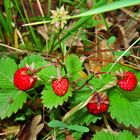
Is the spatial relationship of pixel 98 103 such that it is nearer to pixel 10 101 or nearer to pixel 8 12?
pixel 10 101

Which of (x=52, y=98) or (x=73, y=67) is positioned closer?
(x=52, y=98)

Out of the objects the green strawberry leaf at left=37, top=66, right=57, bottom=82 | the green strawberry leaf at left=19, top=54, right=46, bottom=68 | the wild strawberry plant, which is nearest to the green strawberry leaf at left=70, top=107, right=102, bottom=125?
the wild strawberry plant

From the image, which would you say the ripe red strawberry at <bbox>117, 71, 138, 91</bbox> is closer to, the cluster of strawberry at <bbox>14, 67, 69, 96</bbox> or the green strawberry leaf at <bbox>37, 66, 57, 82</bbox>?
the cluster of strawberry at <bbox>14, 67, 69, 96</bbox>

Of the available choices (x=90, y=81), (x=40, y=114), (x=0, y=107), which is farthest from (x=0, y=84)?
(x=90, y=81)

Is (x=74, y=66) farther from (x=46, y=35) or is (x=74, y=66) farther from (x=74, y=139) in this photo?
(x=46, y=35)

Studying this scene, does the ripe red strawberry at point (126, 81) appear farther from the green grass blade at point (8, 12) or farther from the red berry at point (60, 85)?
the green grass blade at point (8, 12)

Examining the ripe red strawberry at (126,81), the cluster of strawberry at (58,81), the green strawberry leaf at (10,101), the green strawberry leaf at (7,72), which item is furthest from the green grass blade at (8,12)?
the ripe red strawberry at (126,81)

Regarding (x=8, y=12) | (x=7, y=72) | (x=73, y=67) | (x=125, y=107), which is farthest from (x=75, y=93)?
(x=8, y=12)
